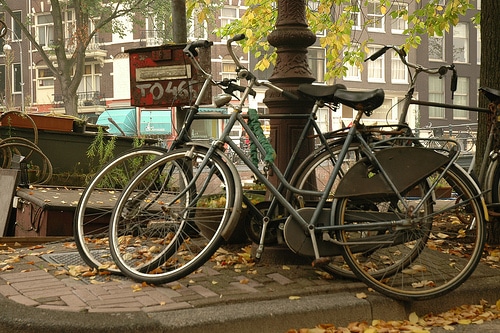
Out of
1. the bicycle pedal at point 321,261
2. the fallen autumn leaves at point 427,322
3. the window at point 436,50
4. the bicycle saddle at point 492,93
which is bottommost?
the fallen autumn leaves at point 427,322

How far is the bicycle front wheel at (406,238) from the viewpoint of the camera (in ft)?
14.3

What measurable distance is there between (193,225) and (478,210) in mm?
1677

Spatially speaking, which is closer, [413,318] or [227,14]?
[413,318]

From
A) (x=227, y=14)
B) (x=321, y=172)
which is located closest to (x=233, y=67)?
(x=227, y=14)

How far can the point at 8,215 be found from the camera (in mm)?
9297

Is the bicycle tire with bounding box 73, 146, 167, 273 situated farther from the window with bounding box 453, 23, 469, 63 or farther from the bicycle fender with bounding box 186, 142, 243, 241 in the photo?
the window with bounding box 453, 23, 469, 63

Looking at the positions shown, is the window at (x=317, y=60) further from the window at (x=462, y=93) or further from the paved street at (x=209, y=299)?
the paved street at (x=209, y=299)

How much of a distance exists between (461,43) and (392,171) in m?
39.8

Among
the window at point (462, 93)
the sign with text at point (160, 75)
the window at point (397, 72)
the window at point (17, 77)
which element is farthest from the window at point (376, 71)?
the sign with text at point (160, 75)

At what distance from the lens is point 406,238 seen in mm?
4457

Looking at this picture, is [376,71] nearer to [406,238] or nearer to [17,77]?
[17,77]

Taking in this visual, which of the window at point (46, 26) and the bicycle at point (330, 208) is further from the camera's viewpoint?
the window at point (46, 26)

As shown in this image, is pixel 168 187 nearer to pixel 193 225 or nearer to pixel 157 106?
pixel 193 225

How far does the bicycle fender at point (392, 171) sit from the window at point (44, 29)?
4241 cm
